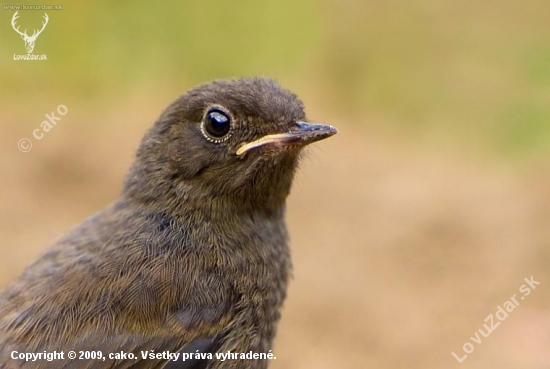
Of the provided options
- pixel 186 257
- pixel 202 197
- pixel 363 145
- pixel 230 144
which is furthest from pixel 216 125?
pixel 363 145

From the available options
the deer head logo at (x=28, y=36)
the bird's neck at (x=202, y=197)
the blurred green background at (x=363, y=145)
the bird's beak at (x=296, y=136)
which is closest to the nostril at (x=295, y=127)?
the bird's beak at (x=296, y=136)

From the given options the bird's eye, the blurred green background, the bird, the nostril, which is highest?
the blurred green background

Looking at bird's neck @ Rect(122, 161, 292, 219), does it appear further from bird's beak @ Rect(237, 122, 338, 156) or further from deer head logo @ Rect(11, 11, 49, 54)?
deer head logo @ Rect(11, 11, 49, 54)

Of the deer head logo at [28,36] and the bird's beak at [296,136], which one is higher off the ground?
the deer head logo at [28,36]

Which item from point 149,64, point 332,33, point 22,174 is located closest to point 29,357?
point 22,174

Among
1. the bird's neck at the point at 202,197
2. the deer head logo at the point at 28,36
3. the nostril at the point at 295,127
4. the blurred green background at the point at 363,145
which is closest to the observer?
the nostril at the point at 295,127

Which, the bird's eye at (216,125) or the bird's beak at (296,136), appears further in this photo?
the bird's eye at (216,125)

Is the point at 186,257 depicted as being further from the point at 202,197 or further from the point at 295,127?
the point at 295,127

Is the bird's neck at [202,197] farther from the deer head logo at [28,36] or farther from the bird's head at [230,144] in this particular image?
the deer head logo at [28,36]

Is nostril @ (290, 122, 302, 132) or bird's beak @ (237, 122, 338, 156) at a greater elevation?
nostril @ (290, 122, 302, 132)

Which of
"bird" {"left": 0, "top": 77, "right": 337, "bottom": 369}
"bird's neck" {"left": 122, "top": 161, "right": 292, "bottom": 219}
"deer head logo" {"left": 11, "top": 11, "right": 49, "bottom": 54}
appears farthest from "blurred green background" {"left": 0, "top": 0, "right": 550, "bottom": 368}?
"bird" {"left": 0, "top": 77, "right": 337, "bottom": 369}
